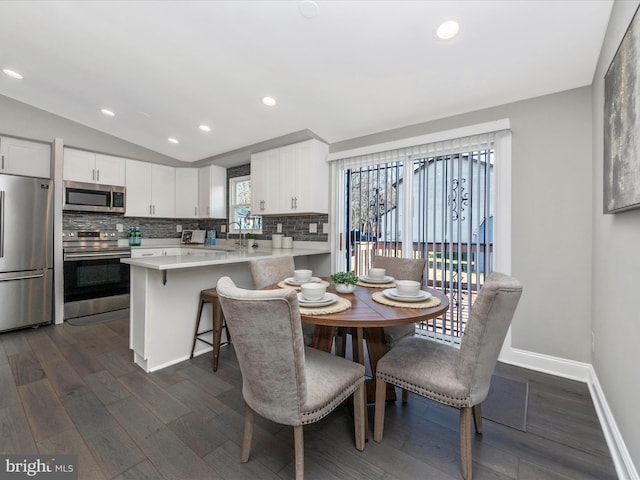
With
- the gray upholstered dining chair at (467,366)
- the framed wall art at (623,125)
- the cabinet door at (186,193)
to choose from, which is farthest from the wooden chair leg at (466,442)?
the cabinet door at (186,193)

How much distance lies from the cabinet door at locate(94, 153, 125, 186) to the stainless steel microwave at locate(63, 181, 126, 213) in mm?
101

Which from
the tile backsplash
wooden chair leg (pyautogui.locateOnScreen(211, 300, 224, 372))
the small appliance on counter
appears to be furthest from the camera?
the small appliance on counter

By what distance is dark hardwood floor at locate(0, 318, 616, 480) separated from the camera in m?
1.35

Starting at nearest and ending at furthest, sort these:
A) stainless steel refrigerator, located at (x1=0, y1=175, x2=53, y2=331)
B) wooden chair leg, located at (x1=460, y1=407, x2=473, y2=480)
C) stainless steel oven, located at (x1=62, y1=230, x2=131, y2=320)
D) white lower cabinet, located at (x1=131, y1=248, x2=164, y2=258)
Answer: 1. wooden chair leg, located at (x1=460, y1=407, x2=473, y2=480)
2. stainless steel refrigerator, located at (x1=0, y1=175, x2=53, y2=331)
3. stainless steel oven, located at (x1=62, y1=230, x2=131, y2=320)
4. white lower cabinet, located at (x1=131, y1=248, x2=164, y2=258)

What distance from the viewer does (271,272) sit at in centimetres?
233

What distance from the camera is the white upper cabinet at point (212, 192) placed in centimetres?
476

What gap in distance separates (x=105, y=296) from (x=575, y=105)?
550 cm

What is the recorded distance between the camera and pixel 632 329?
1.29 m

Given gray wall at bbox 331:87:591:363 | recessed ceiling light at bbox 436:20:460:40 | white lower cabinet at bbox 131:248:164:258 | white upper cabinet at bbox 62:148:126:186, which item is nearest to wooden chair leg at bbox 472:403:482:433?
gray wall at bbox 331:87:591:363

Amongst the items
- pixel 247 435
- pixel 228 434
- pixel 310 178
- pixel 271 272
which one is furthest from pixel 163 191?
pixel 247 435

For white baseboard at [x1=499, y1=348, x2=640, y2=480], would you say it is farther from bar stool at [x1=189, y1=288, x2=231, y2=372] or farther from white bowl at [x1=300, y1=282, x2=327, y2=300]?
bar stool at [x1=189, y1=288, x2=231, y2=372]

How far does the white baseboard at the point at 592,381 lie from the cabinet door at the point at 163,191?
5.10 metres

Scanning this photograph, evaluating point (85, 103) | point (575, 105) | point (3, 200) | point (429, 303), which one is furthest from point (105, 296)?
point (575, 105)

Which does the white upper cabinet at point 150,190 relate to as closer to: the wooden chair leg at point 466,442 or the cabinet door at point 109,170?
the cabinet door at point 109,170
